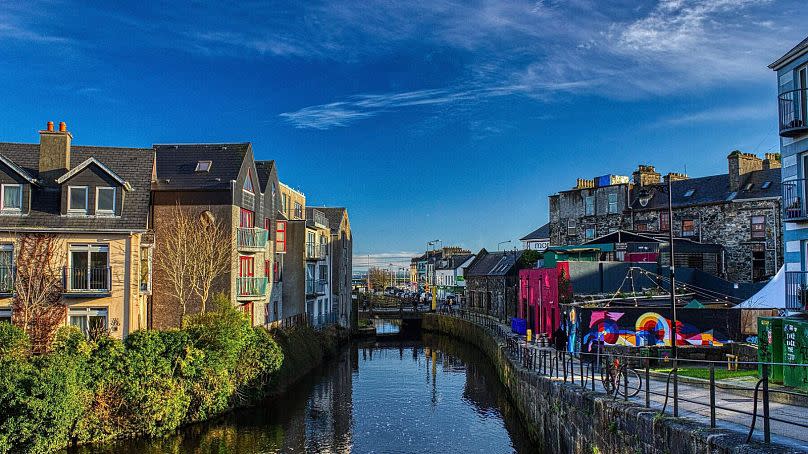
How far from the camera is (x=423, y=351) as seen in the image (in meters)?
50.8

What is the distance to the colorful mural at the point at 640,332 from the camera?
968 inches

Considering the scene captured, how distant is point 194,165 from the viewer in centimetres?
3102

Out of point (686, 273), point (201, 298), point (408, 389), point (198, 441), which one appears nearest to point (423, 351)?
point (408, 389)

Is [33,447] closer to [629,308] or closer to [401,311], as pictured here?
[629,308]

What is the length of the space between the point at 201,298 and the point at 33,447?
11.9m

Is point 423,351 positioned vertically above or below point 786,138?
below

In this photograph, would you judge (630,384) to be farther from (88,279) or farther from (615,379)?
(88,279)

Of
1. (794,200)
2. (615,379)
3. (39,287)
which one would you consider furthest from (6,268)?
(794,200)

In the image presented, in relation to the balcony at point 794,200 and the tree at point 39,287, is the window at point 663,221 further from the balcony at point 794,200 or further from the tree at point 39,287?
the tree at point 39,287

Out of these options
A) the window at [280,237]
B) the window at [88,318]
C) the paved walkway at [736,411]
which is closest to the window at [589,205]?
the window at [280,237]

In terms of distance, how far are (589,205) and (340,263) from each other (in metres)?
22.0

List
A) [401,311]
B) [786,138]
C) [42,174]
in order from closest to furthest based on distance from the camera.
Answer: [786,138] → [42,174] → [401,311]

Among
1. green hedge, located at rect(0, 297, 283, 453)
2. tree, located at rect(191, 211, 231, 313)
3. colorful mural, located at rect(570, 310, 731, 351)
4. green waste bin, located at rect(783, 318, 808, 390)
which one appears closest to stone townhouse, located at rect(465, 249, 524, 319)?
colorful mural, located at rect(570, 310, 731, 351)

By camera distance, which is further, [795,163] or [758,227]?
[758,227]
